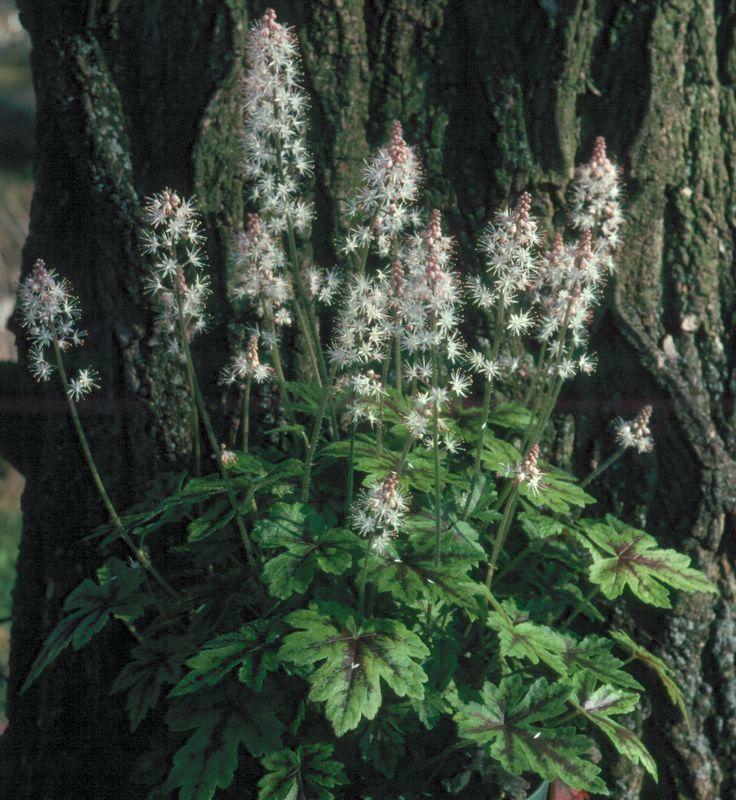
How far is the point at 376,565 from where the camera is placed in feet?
5.86

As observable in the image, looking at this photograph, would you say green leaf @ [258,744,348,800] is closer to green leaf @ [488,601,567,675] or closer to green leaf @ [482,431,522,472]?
green leaf @ [488,601,567,675]

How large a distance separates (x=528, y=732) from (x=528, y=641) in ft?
0.60

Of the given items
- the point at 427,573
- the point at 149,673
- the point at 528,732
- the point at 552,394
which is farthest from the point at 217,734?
the point at 552,394

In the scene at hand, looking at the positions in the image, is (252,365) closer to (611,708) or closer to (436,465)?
(436,465)

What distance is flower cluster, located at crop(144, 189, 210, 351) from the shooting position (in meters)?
1.85

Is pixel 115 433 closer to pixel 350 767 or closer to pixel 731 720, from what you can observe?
pixel 350 767

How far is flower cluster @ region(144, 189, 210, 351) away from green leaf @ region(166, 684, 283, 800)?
80 centimetres

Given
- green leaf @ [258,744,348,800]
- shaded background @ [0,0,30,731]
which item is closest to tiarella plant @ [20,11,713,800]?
green leaf @ [258,744,348,800]

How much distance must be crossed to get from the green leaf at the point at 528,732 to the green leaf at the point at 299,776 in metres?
0.28

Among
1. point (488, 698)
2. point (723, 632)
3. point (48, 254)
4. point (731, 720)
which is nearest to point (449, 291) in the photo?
Result: point (488, 698)

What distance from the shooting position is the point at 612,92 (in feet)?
7.90

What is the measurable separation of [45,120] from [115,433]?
0.91 metres

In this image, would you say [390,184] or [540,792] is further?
[540,792]

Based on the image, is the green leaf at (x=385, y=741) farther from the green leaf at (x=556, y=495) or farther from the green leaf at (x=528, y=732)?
the green leaf at (x=556, y=495)
